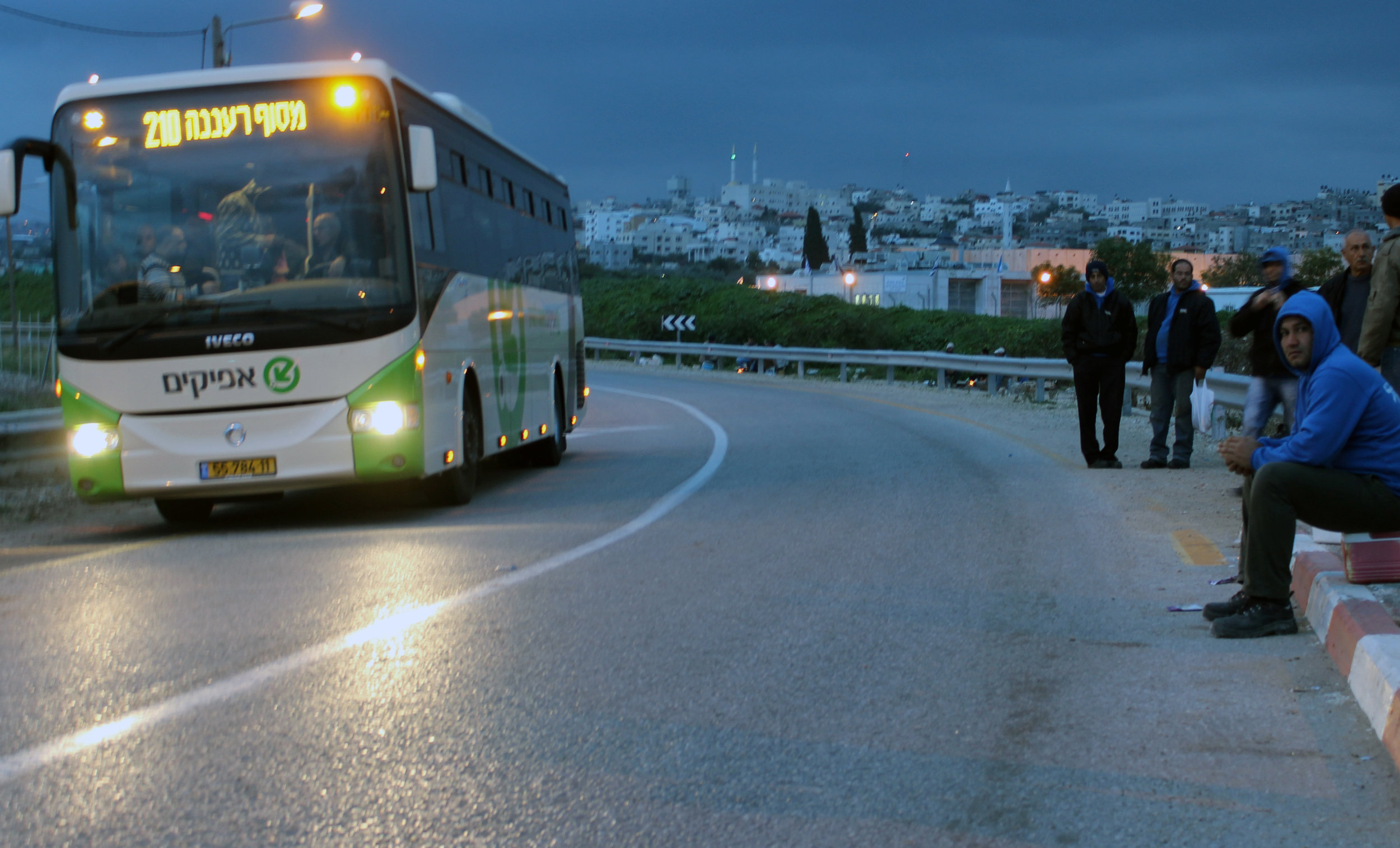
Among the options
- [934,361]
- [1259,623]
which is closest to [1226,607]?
[1259,623]

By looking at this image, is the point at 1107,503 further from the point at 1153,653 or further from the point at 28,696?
the point at 28,696

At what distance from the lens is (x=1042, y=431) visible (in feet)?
61.9

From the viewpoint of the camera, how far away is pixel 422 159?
10297 millimetres

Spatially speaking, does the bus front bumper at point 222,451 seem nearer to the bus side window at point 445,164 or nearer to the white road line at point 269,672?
the white road line at point 269,672

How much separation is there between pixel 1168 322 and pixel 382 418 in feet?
24.2

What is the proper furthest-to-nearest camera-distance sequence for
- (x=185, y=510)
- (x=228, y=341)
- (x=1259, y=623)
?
(x=185, y=510)
(x=228, y=341)
(x=1259, y=623)

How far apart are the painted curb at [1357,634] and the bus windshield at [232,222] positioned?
6.30m

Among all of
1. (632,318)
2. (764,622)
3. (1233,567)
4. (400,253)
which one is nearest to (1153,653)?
(764,622)

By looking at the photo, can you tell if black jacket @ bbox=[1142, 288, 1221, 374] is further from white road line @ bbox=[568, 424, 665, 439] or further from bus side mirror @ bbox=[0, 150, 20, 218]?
bus side mirror @ bbox=[0, 150, 20, 218]

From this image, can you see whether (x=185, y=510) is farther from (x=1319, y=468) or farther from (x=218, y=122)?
(x=1319, y=468)

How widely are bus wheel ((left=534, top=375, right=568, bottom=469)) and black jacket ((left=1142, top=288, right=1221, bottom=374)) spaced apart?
627cm

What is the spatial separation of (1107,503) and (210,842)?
28.5 feet

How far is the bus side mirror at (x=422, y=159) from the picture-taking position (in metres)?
10.3

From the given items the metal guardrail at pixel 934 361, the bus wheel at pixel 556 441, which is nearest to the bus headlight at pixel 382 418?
the bus wheel at pixel 556 441
